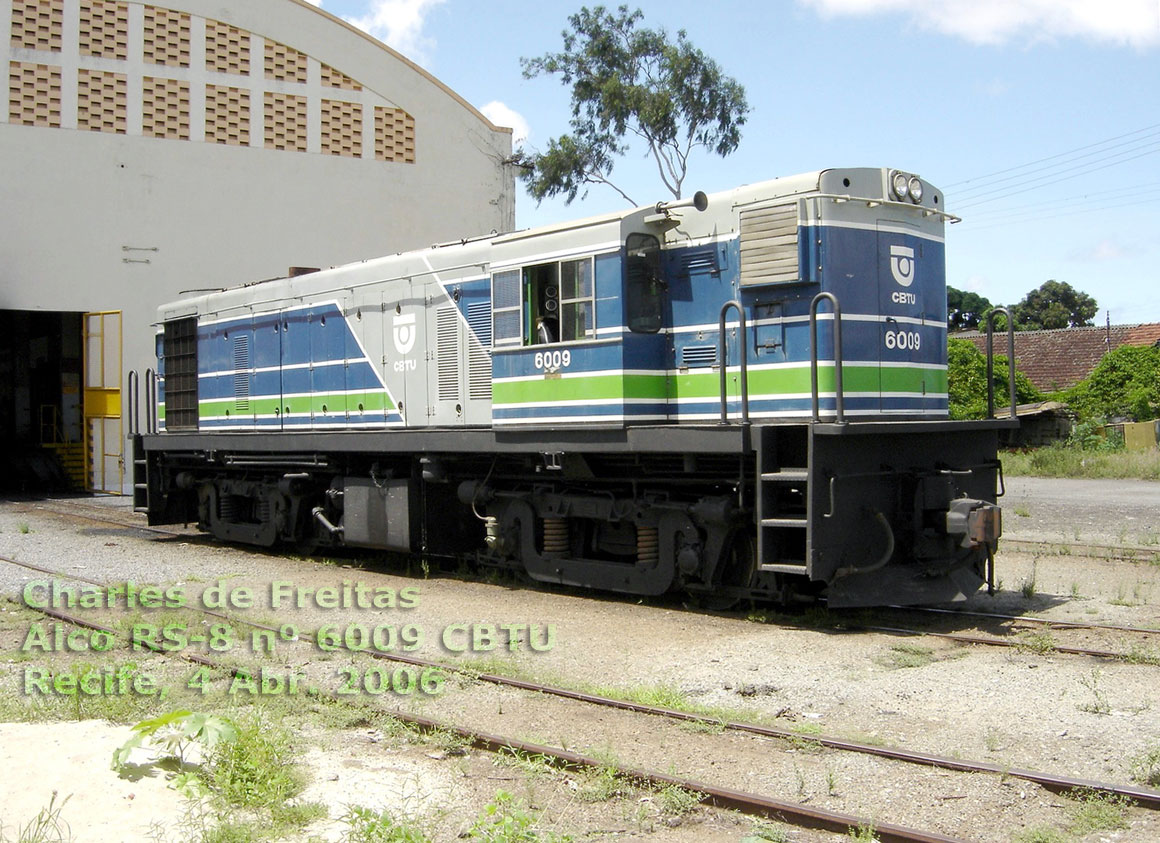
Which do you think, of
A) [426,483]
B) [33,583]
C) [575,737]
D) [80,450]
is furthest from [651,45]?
[575,737]

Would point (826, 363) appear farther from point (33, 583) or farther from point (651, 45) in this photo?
point (651, 45)

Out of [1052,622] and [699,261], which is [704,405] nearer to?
[699,261]

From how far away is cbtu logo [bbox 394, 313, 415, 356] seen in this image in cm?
1130

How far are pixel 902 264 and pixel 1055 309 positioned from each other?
64.8m

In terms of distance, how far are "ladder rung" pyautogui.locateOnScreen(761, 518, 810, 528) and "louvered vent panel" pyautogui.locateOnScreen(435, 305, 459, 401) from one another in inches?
161

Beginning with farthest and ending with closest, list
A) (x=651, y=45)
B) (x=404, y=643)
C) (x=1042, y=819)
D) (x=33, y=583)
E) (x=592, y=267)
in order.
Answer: (x=651, y=45) → (x=33, y=583) → (x=592, y=267) → (x=404, y=643) → (x=1042, y=819)

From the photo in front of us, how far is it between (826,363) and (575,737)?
3.98m

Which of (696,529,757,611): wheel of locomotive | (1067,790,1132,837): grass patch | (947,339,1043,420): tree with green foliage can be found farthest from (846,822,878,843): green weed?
(947,339,1043,420): tree with green foliage

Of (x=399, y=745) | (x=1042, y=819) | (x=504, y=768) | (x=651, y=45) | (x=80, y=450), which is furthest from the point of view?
(x=651, y=45)

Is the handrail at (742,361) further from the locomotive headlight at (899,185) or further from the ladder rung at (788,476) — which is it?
the locomotive headlight at (899,185)

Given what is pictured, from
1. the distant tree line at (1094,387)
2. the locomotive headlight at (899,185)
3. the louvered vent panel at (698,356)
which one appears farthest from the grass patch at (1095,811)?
the distant tree line at (1094,387)

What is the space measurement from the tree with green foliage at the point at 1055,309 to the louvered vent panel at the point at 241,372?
61.4 m

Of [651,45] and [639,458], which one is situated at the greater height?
[651,45]

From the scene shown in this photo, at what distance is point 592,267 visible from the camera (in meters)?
9.05
